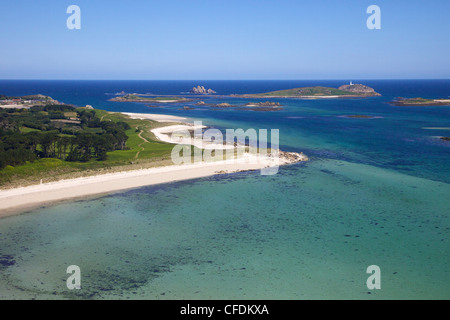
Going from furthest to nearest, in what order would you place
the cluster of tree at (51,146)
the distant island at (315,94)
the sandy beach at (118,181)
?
the distant island at (315,94) → the cluster of tree at (51,146) → the sandy beach at (118,181)

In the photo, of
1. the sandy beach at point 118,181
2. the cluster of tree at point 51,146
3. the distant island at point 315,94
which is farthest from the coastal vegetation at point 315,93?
the sandy beach at point 118,181

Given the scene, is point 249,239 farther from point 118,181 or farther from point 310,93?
point 310,93

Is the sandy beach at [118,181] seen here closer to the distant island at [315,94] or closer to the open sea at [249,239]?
the open sea at [249,239]

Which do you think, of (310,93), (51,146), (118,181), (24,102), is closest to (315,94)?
(310,93)

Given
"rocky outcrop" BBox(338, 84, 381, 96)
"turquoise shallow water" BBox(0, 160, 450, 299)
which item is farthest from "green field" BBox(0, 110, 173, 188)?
"rocky outcrop" BBox(338, 84, 381, 96)

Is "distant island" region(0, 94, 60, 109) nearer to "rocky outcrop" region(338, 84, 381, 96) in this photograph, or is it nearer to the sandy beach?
the sandy beach
